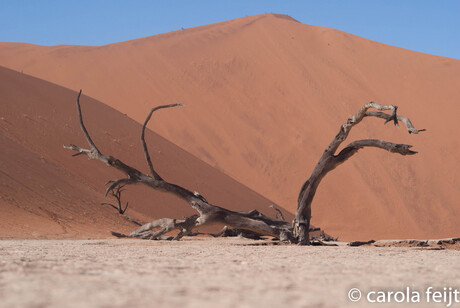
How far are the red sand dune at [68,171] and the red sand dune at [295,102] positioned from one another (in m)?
4.58

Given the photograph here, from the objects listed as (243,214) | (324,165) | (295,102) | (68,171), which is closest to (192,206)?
(243,214)

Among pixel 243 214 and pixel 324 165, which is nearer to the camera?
pixel 324 165

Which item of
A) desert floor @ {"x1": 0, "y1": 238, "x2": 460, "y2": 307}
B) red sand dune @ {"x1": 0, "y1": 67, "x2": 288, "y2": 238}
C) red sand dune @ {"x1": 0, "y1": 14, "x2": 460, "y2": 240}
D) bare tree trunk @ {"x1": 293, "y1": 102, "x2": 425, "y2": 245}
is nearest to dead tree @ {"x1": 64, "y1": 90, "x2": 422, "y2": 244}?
bare tree trunk @ {"x1": 293, "y1": 102, "x2": 425, "y2": 245}

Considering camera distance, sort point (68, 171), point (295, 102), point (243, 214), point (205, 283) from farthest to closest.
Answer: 1. point (295, 102)
2. point (68, 171)
3. point (243, 214)
4. point (205, 283)

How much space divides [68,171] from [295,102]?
1809 cm

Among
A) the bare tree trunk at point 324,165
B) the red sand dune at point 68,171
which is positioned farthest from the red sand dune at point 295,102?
the bare tree trunk at point 324,165

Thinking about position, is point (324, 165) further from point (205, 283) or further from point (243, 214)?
point (205, 283)

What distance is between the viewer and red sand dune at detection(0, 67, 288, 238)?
14453 mm

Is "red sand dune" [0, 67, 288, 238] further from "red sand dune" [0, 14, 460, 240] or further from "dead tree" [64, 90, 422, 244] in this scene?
"red sand dune" [0, 14, 460, 240]

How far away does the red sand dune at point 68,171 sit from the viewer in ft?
47.4

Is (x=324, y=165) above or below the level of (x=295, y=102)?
below

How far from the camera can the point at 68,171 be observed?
1908cm

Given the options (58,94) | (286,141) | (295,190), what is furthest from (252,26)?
(58,94)

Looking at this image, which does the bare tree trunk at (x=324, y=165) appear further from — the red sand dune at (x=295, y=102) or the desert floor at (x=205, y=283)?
the red sand dune at (x=295, y=102)
